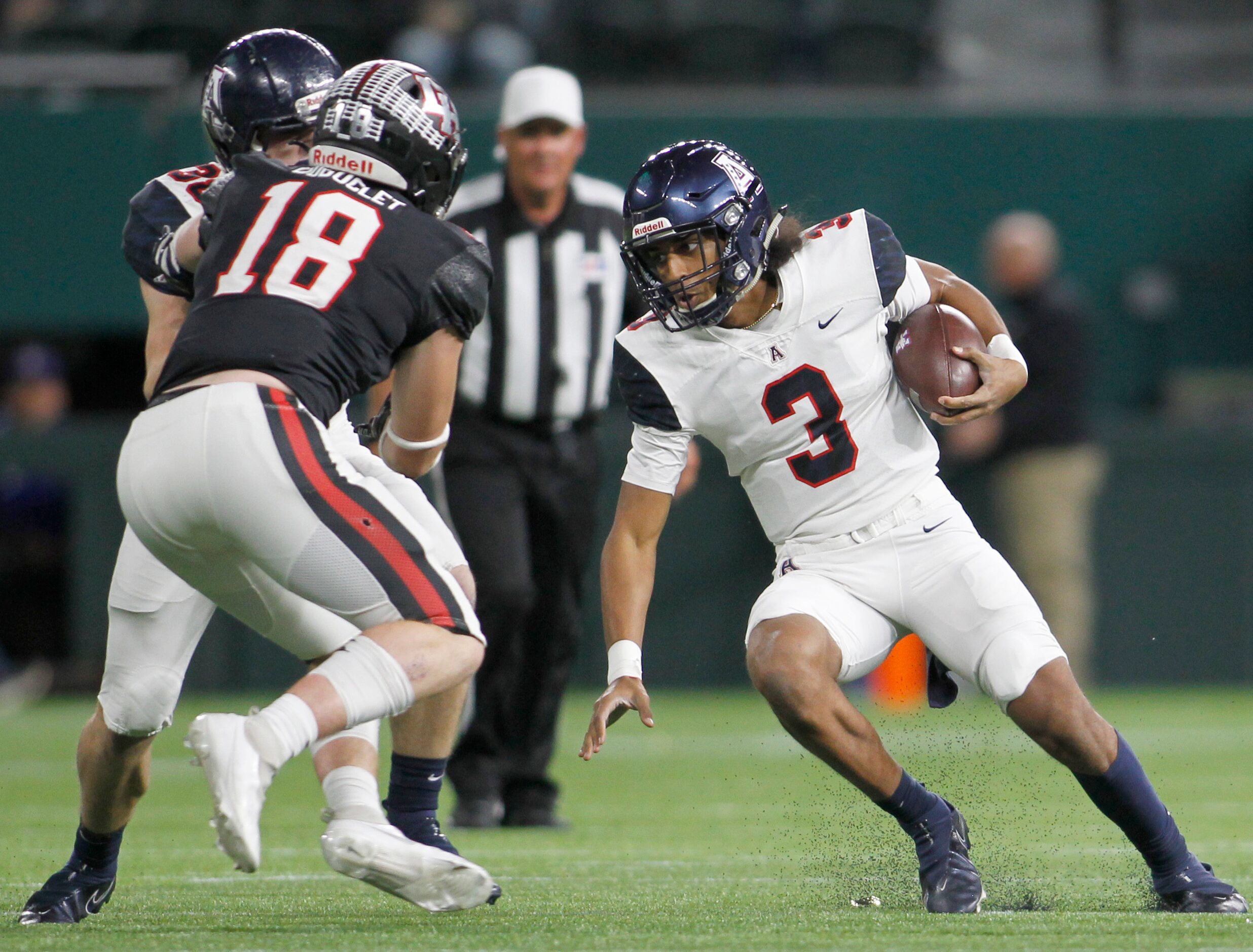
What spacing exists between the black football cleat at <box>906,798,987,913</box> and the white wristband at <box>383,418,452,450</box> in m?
1.15

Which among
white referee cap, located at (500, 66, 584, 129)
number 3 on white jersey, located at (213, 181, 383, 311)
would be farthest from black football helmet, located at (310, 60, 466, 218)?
white referee cap, located at (500, 66, 584, 129)

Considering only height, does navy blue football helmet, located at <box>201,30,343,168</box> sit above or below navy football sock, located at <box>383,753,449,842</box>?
above

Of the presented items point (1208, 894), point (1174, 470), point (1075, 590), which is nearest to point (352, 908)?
point (1208, 894)

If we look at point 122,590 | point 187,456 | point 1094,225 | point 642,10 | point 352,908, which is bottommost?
point 352,908

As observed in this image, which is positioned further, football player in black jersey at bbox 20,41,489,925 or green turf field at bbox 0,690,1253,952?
football player in black jersey at bbox 20,41,489,925

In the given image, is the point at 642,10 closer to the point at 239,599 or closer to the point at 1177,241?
the point at 1177,241

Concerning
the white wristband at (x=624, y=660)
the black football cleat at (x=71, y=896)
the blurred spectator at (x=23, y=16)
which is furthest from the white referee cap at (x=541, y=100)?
the blurred spectator at (x=23, y=16)

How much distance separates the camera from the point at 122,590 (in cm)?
322

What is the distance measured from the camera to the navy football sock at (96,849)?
3330 millimetres

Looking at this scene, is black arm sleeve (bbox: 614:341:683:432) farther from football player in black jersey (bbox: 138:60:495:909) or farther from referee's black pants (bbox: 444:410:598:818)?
referee's black pants (bbox: 444:410:598:818)

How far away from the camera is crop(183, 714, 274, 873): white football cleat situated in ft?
8.38

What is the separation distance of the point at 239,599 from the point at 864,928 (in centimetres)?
121

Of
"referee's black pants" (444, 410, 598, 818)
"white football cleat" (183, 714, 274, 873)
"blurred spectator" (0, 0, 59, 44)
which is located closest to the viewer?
"white football cleat" (183, 714, 274, 873)

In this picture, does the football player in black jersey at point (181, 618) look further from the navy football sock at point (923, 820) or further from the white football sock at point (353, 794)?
the navy football sock at point (923, 820)
